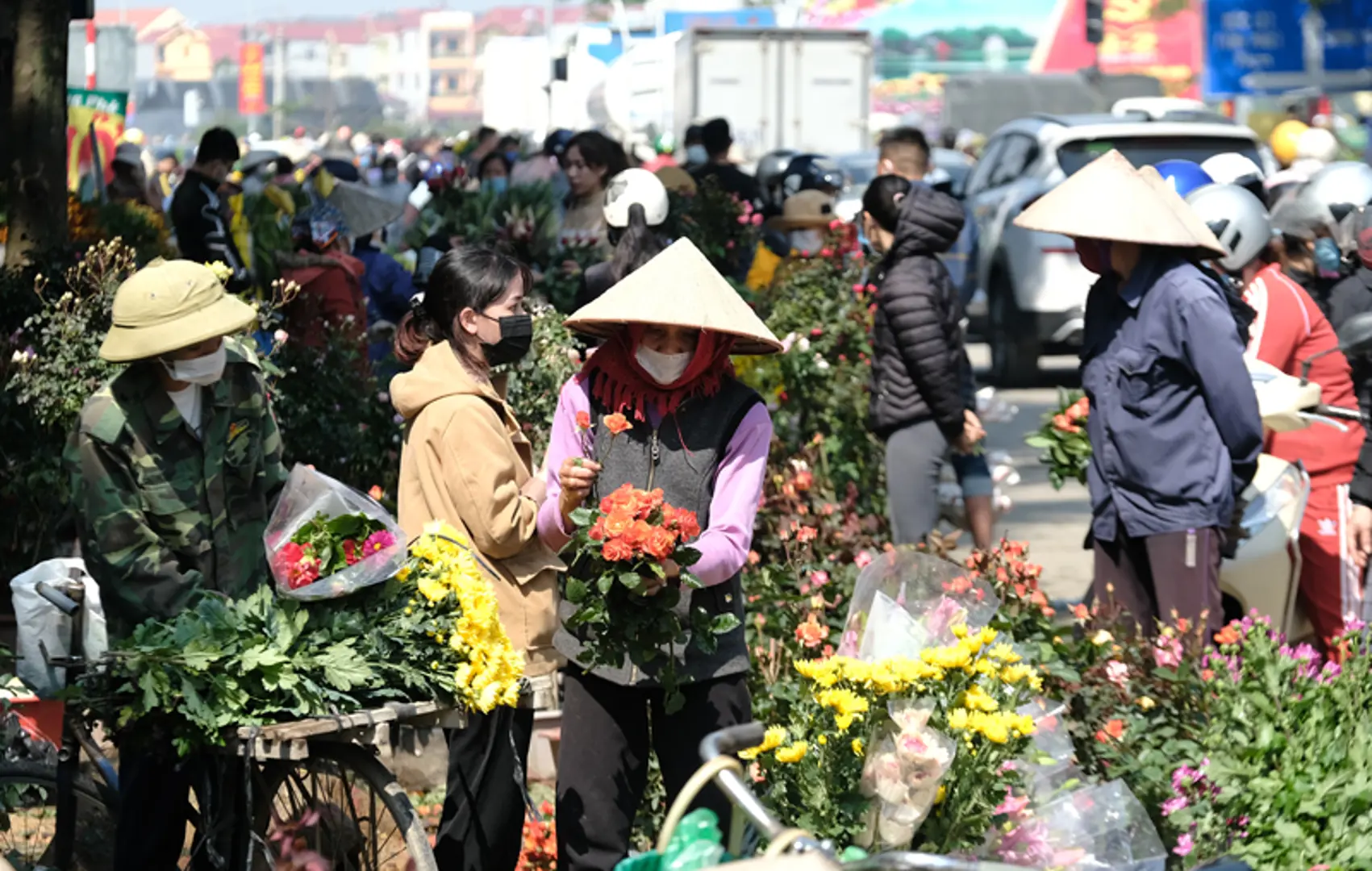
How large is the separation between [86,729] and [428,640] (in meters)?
0.90

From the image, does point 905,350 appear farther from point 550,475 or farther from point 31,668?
point 31,668

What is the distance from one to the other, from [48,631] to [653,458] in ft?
4.71

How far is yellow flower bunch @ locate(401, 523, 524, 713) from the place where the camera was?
14.7ft

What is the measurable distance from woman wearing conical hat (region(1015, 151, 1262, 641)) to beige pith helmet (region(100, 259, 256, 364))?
2562 mm

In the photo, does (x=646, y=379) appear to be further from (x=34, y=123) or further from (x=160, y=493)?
(x=34, y=123)

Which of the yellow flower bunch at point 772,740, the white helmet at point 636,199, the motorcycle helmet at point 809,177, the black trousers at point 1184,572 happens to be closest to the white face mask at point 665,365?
the yellow flower bunch at point 772,740

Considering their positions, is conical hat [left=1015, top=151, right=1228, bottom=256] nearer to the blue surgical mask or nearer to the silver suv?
the blue surgical mask

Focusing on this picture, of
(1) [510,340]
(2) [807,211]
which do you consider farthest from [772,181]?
(1) [510,340]

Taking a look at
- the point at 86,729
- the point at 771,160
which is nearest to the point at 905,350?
the point at 86,729

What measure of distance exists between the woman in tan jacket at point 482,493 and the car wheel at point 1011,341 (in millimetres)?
11610

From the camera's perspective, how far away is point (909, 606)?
188 inches

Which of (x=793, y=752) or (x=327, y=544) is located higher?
(x=327, y=544)

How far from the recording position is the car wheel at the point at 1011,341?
1648 cm

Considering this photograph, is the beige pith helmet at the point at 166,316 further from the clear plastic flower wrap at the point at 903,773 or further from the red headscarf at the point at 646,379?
the clear plastic flower wrap at the point at 903,773
